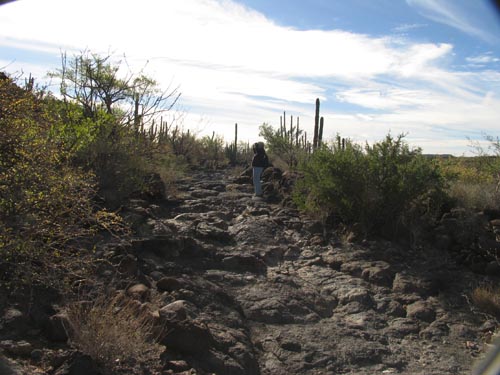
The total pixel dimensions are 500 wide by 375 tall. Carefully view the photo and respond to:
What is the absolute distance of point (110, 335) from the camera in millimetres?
4789

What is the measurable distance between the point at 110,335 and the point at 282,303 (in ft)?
11.8

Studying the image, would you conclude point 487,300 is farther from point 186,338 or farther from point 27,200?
point 27,200

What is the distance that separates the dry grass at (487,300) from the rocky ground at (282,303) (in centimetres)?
13

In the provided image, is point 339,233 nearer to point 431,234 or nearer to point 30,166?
point 431,234

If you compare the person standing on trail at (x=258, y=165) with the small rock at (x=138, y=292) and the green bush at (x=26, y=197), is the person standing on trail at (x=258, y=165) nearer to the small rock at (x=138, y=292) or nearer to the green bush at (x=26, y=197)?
the small rock at (x=138, y=292)

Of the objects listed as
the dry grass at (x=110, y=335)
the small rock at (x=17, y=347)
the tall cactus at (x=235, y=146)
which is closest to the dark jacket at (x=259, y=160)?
the dry grass at (x=110, y=335)

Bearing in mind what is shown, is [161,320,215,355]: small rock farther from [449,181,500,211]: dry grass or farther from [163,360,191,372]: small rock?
[449,181,500,211]: dry grass

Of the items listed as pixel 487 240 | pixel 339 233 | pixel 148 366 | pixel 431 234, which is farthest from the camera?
pixel 339 233

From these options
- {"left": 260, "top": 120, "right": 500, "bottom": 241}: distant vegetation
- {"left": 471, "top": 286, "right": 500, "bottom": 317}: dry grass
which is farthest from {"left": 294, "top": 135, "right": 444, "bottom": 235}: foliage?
{"left": 471, "top": 286, "right": 500, "bottom": 317}: dry grass

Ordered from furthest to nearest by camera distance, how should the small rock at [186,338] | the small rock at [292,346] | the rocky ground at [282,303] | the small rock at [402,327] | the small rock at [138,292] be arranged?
1. the small rock at [402,327]
2. the small rock at [292,346]
3. the small rock at [138,292]
4. the rocky ground at [282,303]
5. the small rock at [186,338]

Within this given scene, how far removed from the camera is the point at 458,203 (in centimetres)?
1196

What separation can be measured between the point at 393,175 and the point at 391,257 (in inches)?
81.1

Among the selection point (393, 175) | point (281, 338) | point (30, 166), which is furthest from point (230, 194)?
point (30, 166)

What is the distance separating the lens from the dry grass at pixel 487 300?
25.8 ft
